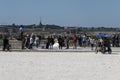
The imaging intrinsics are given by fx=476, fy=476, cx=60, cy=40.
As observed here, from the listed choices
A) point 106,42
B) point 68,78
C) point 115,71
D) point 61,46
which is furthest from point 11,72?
point 61,46

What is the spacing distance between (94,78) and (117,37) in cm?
2825

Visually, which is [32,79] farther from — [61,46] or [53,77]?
[61,46]

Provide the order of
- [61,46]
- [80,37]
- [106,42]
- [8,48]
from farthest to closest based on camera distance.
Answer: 1. [80,37]
2. [61,46]
3. [8,48]
4. [106,42]

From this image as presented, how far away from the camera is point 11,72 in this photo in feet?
55.7

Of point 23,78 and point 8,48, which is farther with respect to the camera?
point 8,48

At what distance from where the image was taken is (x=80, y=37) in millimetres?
42562

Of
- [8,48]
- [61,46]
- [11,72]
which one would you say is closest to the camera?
[11,72]

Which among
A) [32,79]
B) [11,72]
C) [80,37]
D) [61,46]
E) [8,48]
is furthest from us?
[80,37]

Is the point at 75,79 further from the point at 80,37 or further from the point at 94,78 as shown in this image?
the point at 80,37

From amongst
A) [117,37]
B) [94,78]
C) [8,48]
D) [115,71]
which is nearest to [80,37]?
[117,37]

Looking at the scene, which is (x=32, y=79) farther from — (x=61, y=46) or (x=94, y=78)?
(x=61, y=46)

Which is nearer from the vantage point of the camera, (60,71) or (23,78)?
(23,78)

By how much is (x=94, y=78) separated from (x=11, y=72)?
10.8ft

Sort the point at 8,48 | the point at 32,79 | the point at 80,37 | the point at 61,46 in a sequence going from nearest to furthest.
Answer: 1. the point at 32,79
2. the point at 8,48
3. the point at 61,46
4. the point at 80,37
